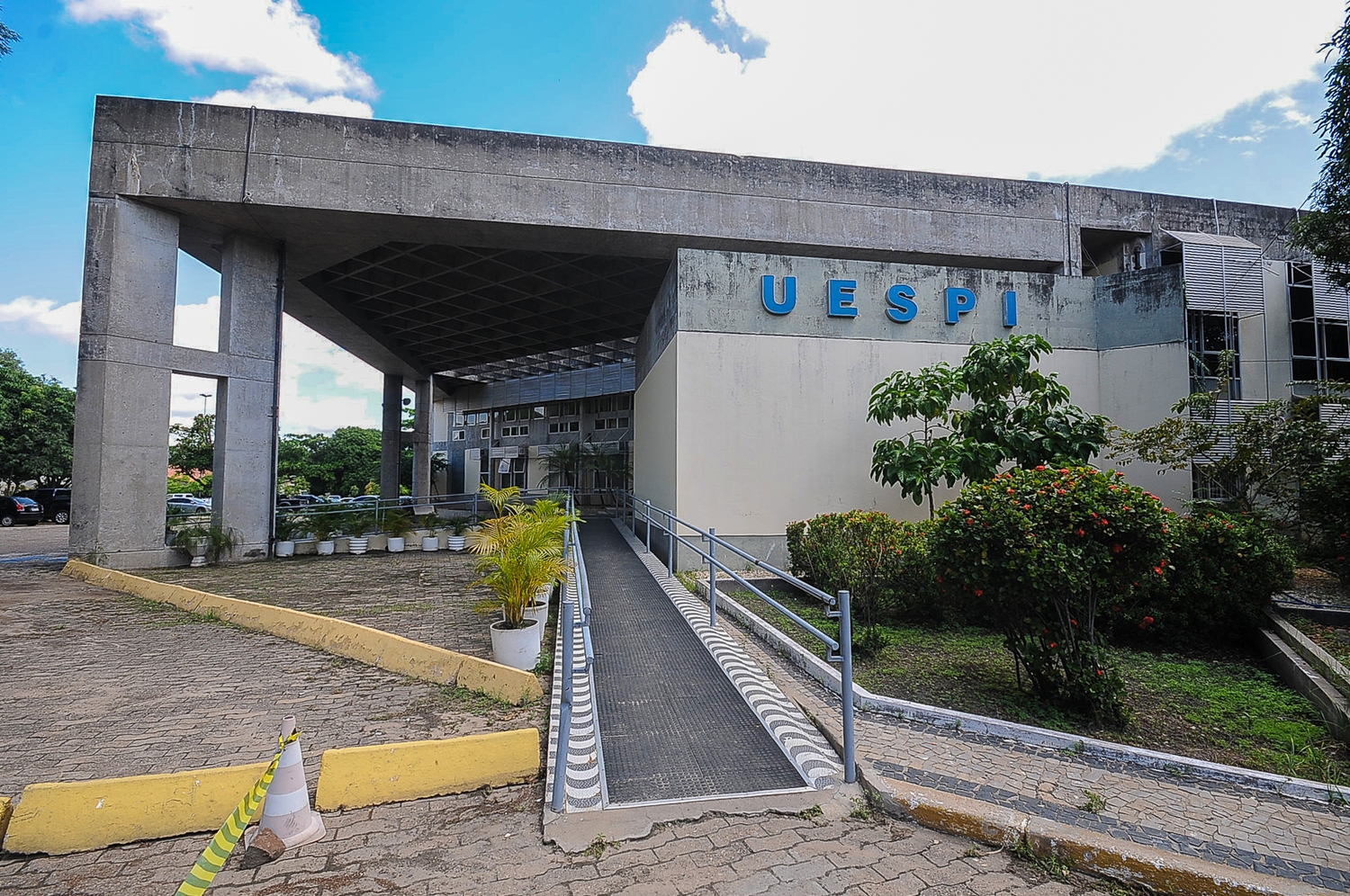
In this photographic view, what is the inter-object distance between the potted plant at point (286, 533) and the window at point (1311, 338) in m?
21.0

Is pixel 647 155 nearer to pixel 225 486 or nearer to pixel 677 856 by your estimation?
pixel 225 486

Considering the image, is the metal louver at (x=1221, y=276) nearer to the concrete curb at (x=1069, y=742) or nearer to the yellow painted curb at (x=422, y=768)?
the concrete curb at (x=1069, y=742)

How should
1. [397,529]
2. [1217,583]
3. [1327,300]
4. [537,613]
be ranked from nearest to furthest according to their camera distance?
[537,613]
[1217,583]
[1327,300]
[397,529]

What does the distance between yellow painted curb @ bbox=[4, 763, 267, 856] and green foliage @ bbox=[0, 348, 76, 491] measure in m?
27.6

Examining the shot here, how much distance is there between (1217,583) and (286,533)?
1605 cm

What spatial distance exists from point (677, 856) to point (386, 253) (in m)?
14.9

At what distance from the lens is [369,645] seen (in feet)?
18.9

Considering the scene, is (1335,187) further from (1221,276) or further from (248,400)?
(248,400)

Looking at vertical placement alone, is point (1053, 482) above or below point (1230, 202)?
below

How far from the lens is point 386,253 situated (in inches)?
571

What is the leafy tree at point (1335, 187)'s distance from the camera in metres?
8.34

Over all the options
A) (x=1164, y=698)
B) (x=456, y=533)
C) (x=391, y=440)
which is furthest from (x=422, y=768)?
(x=391, y=440)

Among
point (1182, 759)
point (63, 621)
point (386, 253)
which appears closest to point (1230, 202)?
point (1182, 759)

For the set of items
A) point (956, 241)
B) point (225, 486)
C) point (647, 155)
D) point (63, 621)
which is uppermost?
point (647, 155)
